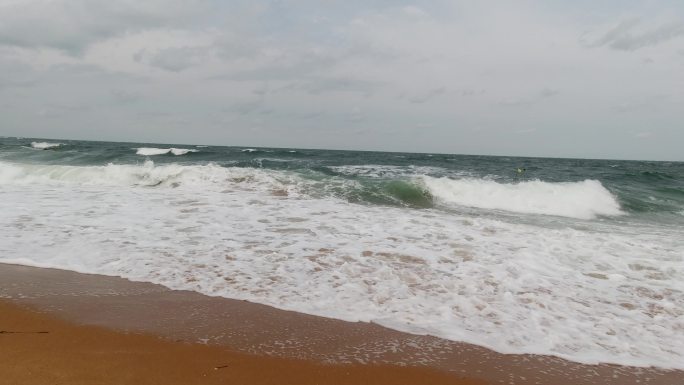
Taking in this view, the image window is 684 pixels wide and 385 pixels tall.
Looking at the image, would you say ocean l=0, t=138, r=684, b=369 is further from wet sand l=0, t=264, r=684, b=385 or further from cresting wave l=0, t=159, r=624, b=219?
cresting wave l=0, t=159, r=624, b=219

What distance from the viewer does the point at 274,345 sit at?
3004mm

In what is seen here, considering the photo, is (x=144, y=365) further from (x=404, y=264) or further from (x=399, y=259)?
(x=399, y=259)

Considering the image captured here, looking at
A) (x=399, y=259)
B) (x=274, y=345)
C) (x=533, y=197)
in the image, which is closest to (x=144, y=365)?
(x=274, y=345)

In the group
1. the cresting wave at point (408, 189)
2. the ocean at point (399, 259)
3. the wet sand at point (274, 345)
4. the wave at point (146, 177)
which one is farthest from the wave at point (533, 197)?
the wet sand at point (274, 345)

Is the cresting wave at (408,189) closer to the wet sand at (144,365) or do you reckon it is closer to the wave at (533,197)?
the wave at (533,197)

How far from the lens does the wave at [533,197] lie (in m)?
12.2

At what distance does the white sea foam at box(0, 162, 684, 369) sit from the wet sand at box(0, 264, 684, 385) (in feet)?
0.69

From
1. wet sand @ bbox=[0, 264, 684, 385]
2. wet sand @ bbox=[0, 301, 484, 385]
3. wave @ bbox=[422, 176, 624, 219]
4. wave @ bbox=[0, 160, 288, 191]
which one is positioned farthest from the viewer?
wave @ bbox=[0, 160, 288, 191]

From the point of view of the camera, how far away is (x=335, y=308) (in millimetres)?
3797

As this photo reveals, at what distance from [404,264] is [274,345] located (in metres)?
2.56

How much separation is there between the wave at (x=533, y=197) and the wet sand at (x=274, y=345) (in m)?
9.47

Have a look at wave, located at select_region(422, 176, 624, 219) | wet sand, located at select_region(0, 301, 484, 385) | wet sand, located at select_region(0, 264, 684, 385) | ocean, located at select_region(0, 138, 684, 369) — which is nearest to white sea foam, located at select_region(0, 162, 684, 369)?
ocean, located at select_region(0, 138, 684, 369)

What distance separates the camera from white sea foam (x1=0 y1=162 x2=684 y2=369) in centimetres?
360

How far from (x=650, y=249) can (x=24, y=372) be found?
797 centimetres
